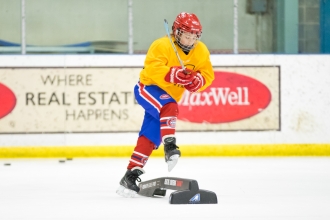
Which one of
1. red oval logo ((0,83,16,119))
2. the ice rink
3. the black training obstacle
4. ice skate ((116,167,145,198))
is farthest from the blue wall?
the black training obstacle

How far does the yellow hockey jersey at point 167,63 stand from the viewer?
13.5 ft

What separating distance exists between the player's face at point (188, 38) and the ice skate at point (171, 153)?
0.54 m

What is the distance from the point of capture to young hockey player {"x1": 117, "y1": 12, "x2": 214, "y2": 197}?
405 cm

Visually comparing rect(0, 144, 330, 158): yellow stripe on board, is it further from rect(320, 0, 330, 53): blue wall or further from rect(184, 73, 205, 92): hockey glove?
Answer: rect(184, 73, 205, 92): hockey glove

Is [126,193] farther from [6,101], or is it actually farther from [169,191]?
[6,101]

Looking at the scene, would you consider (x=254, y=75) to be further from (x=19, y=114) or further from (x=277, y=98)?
(x=19, y=114)

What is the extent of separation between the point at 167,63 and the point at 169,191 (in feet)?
2.79

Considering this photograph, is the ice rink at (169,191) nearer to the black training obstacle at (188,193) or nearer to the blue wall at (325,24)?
the black training obstacle at (188,193)

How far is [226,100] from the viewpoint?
24.6 ft

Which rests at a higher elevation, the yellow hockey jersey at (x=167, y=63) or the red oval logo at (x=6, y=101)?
the yellow hockey jersey at (x=167, y=63)

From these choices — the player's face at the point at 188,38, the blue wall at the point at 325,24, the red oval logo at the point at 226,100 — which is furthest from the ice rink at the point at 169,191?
the blue wall at the point at 325,24

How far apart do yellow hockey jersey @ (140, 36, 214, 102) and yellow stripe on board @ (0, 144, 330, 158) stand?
9.85 feet

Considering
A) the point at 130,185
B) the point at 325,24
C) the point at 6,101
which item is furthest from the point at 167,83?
the point at 325,24

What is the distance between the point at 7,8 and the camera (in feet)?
24.7
